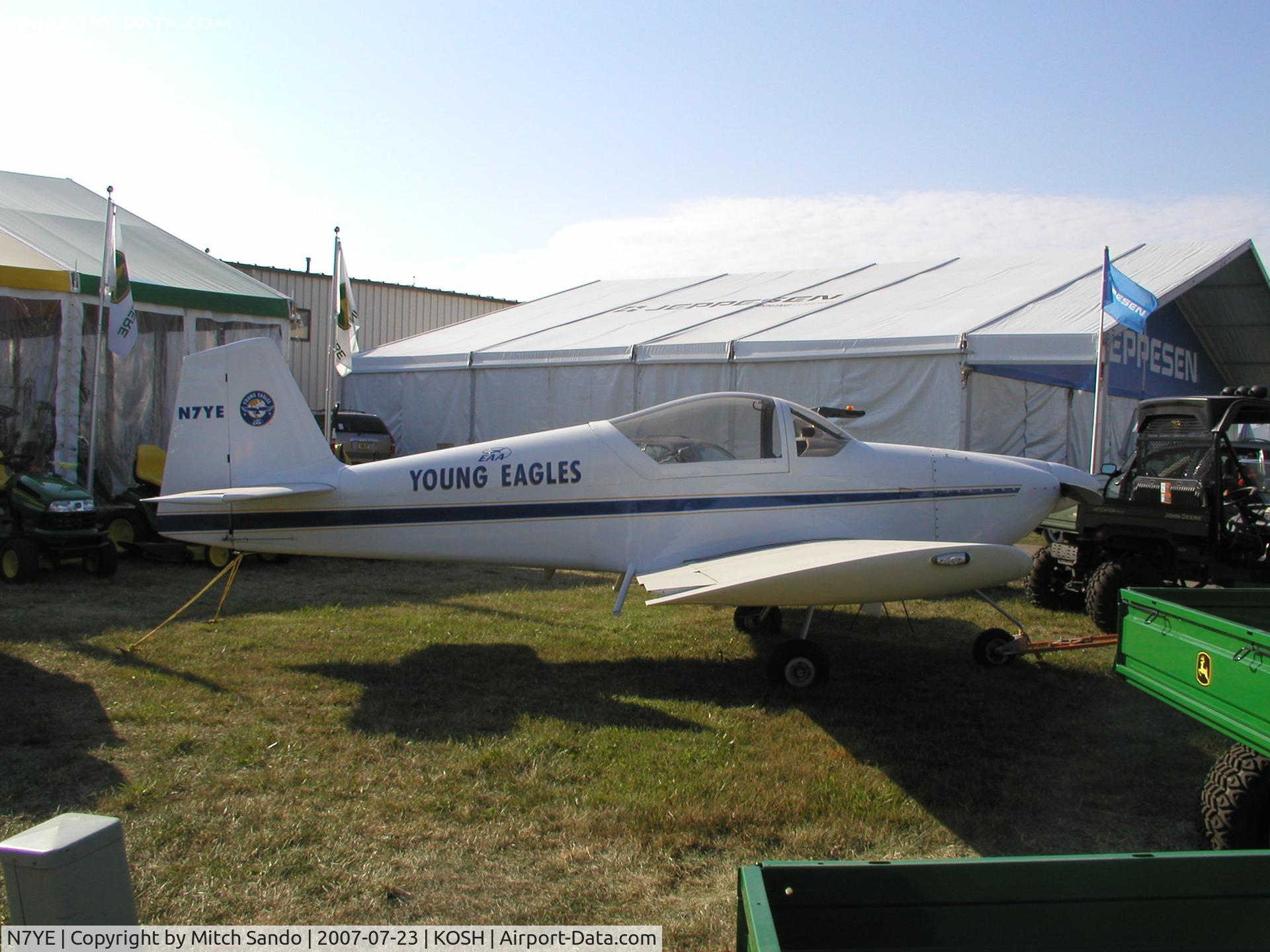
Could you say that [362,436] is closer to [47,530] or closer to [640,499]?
[47,530]

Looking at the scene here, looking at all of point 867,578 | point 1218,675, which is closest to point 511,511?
point 867,578

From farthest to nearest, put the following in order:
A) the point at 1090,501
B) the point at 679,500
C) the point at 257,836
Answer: the point at 1090,501 < the point at 679,500 < the point at 257,836

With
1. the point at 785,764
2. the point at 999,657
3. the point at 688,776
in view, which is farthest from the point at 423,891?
the point at 999,657

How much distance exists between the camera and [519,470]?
6.01 meters

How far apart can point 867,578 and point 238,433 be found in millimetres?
4369

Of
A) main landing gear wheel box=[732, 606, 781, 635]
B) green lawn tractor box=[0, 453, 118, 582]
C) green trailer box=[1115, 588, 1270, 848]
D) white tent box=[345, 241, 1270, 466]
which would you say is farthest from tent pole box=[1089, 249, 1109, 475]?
green lawn tractor box=[0, 453, 118, 582]

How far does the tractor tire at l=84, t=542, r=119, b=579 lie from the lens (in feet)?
29.3

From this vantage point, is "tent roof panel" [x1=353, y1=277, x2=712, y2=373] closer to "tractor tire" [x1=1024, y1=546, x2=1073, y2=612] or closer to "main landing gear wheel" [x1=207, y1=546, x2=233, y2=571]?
"main landing gear wheel" [x1=207, y1=546, x2=233, y2=571]

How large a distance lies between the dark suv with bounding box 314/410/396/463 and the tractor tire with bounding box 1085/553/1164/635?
1383 centimetres

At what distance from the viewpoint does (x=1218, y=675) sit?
2717 mm

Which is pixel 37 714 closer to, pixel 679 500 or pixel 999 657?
pixel 679 500

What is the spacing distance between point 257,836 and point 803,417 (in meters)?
4.08

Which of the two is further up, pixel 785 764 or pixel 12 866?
pixel 12 866

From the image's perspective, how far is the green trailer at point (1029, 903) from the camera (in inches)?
68.7
